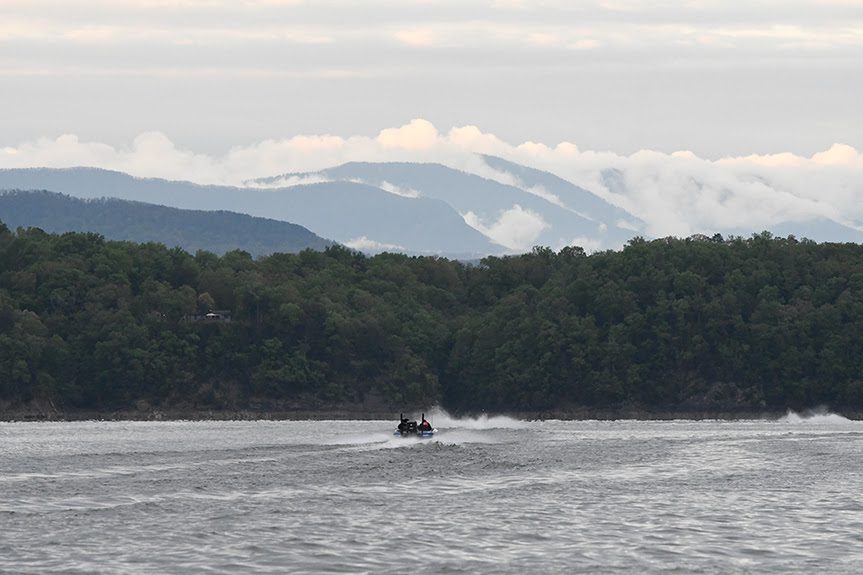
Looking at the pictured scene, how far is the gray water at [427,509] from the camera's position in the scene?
243 feet

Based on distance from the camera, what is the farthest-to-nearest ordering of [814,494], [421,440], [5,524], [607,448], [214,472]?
[421,440], [607,448], [214,472], [814,494], [5,524]

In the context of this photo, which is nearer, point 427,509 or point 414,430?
point 427,509

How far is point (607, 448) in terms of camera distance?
504 feet

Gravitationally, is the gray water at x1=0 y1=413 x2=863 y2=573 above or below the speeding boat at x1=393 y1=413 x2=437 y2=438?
below

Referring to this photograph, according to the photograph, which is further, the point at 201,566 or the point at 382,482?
the point at 382,482

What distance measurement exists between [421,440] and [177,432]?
4018 centimetres

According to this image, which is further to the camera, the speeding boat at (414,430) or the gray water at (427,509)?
the speeding boat at (414,430)

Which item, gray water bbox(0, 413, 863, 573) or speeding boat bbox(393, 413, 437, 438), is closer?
gray water bbox(0, 413, 863, 573)

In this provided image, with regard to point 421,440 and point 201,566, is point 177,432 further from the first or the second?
point 201,566

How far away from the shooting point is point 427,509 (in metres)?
93.4

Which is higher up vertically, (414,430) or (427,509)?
(414,430)

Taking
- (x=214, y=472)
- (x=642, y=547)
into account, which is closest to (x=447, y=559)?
(x=642, y=547)

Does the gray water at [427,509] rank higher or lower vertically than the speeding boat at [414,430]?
lower

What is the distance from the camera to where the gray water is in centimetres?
7412
